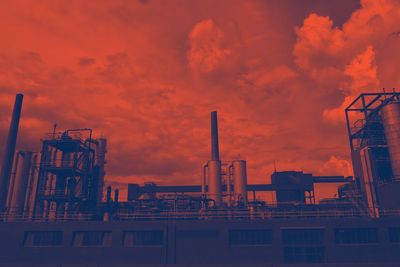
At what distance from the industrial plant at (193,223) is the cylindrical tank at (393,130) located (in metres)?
0.10

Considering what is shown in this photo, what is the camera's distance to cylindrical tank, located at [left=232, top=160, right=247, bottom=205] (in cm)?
4733

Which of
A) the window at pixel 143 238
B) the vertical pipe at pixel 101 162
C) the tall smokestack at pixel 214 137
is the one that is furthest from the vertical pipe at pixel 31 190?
the tall smokestack at pixel 214 137

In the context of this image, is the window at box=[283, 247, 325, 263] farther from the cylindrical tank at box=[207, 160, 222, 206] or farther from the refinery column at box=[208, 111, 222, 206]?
the cylindrical tank at box=[207, 160, 222, 206]

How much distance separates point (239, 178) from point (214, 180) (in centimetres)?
375

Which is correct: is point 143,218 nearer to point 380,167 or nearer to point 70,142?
point 70,142

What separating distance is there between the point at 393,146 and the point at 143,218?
97.1ft

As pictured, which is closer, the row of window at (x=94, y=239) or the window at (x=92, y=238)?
the row of window at (x=94, y=239)

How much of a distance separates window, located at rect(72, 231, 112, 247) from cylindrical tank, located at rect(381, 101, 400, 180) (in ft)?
104

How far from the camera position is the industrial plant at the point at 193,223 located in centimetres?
3078

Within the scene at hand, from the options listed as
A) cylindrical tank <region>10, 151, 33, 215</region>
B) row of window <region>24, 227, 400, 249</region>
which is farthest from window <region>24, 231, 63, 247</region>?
cylindrical tank <region>10, 151, 33, 215</region>

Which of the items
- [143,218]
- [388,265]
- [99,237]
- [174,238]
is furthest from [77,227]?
[388,265]

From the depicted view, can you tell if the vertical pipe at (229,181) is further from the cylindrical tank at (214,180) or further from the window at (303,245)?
the window at (303,245)

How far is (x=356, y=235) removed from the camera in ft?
102

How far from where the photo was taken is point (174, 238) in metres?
31.4
